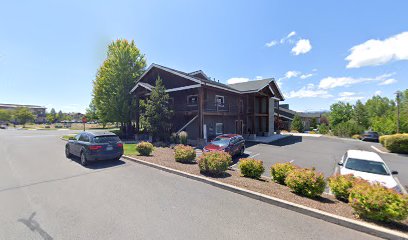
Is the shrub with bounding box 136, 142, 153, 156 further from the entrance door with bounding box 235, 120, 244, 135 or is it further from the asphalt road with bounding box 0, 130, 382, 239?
the entrance door with bounding box 235, 120, 244, 135

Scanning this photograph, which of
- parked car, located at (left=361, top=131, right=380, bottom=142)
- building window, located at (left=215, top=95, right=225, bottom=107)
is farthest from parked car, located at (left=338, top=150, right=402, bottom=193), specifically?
parked car, located at (left=361, top=131, right=380, bottom=142)

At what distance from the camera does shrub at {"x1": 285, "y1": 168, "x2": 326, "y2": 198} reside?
529 centimetres

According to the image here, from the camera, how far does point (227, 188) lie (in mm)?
6020

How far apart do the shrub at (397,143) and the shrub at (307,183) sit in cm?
1654

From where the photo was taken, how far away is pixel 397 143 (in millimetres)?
15352

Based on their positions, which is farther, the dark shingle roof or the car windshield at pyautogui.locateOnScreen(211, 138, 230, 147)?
the dark shingle roof

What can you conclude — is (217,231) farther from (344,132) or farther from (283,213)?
(344,132)

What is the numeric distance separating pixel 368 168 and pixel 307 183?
416 cm

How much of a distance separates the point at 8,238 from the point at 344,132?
37003mm

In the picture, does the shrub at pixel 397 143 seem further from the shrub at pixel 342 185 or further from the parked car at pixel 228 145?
the shrub at pixel 342 185

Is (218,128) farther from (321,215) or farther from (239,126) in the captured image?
(321,215)

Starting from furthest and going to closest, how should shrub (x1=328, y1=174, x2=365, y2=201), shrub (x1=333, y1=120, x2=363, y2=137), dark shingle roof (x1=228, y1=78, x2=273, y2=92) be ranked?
shrub (x1=333, y1=120, x2=363, y2=137) → dark shingle roof (x1=228, y1=78, x2=273, y2=92) → shrub (x1=328, y1=174, x2=365, y2=201)

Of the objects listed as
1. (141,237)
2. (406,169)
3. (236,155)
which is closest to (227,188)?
(141,237)

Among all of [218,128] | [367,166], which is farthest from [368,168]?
[218,128]
